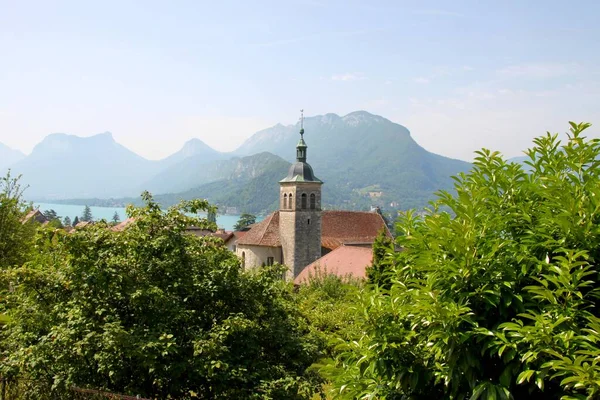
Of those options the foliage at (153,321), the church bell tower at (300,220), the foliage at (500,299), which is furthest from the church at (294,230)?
the foliage at (500,299)

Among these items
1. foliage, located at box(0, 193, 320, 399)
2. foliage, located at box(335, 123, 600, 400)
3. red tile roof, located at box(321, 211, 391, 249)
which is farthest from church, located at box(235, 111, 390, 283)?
foliage, located at box(335, 123, 600, 400)

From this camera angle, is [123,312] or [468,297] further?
[123,312]

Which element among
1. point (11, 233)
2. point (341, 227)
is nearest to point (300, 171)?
point (341, 227)

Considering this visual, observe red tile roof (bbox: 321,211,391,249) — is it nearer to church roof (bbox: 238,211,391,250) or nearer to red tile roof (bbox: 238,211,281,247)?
church roof (bbox: 238,211,391,250)

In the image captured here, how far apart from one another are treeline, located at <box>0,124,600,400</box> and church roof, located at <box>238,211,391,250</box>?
120ft

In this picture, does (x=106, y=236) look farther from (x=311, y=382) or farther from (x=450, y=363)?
(x=450, y=363)

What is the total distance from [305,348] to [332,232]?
1663 inches

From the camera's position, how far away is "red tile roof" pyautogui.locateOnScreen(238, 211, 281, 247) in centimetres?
4572

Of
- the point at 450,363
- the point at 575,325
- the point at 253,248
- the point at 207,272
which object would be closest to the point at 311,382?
the point at 207,272

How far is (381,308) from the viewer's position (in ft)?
19.2

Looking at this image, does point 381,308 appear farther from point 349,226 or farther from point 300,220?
point 349,226

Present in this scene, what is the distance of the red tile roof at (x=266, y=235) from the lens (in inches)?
1800

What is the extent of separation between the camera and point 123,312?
9172 millimetres

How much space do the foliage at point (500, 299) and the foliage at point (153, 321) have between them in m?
2.98
